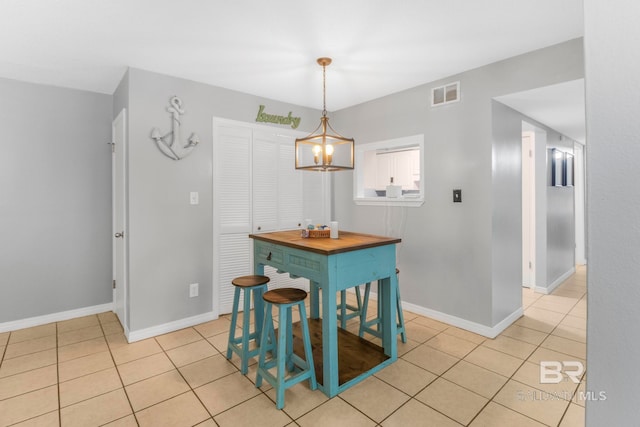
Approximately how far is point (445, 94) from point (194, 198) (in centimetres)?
279

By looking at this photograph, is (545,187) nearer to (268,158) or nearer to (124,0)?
(268,158)

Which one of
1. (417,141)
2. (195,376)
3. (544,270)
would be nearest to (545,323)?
(544,270)

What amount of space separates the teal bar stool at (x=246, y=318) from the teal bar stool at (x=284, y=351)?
0.20 m

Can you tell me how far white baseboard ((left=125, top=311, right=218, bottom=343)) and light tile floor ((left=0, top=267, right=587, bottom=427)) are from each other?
81mm

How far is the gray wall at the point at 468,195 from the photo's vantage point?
9.00 feet

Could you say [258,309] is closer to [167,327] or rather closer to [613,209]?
[167,327]

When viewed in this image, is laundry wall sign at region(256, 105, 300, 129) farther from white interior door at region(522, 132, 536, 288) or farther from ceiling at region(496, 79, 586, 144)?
white interior door at region(522, 132, 536, 288)

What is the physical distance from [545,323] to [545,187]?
183cm

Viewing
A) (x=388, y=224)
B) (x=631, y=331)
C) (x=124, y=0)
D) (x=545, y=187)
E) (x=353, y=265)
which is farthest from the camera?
(x=545, y=187)

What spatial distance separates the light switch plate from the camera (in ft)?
10.4

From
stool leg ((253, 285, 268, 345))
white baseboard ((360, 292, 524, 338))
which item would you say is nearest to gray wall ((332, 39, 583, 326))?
white baseboard ((360, 292, 524, 338))

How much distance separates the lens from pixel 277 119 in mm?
3852

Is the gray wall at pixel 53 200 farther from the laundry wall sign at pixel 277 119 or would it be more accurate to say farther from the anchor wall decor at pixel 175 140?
the laundry wall sign at pixel 277 119

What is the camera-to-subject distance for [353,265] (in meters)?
2.17
